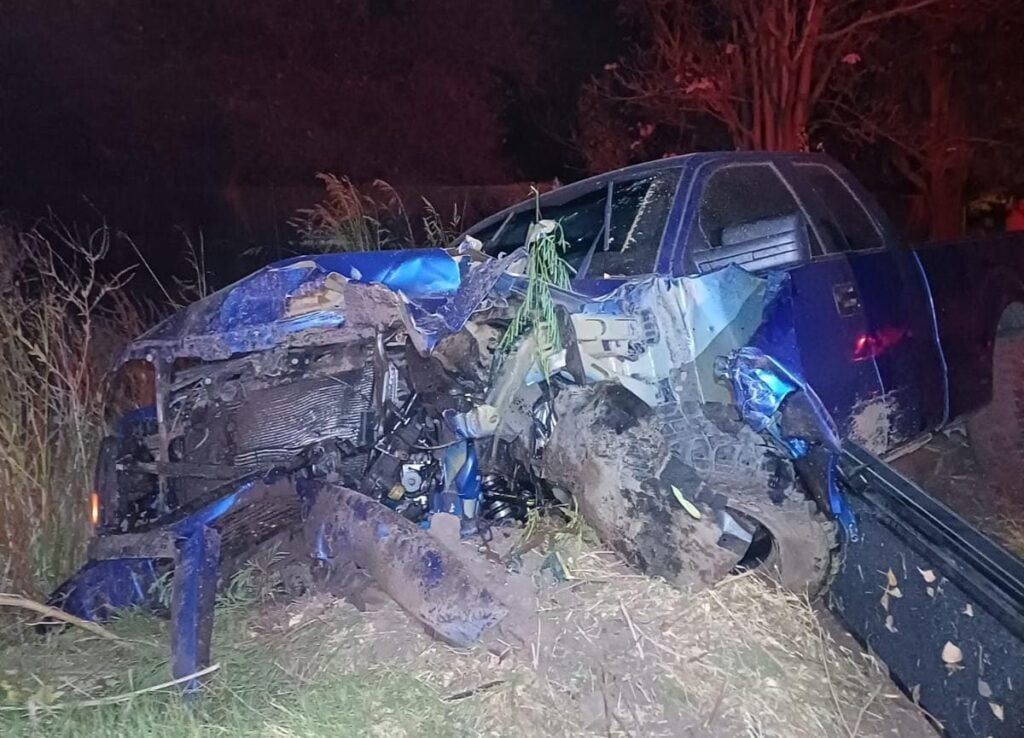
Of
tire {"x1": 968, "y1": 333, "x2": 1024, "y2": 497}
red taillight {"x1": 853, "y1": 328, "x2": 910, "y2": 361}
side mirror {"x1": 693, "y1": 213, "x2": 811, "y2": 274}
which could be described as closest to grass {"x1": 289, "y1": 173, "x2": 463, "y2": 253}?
side mirror {"x1": 693, "y1": 213, "x2": 811, "y2": 274}

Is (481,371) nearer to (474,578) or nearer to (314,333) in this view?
(314,333)

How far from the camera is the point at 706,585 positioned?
330cm

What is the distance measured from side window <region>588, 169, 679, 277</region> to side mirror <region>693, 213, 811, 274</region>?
0.22m

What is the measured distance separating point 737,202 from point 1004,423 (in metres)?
1.99

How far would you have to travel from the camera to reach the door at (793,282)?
12.1ft

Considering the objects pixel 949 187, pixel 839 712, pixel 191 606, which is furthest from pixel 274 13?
pixel 839 712

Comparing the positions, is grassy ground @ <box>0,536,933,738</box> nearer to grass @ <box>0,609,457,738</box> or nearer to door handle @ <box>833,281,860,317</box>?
grass @ <box>0,609,457,738</box>

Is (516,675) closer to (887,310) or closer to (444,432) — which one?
(444,432)

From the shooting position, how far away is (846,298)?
164 inches

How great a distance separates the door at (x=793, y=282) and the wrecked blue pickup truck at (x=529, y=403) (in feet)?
0.04

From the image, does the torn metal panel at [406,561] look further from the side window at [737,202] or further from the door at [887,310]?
the door at [887,310]

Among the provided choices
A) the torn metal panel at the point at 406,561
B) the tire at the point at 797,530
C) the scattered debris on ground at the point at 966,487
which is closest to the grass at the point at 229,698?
the torn metal panel at the point at 406,561

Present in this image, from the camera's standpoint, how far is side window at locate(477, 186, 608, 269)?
14.0 feet

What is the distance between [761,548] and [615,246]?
4.74 feet
